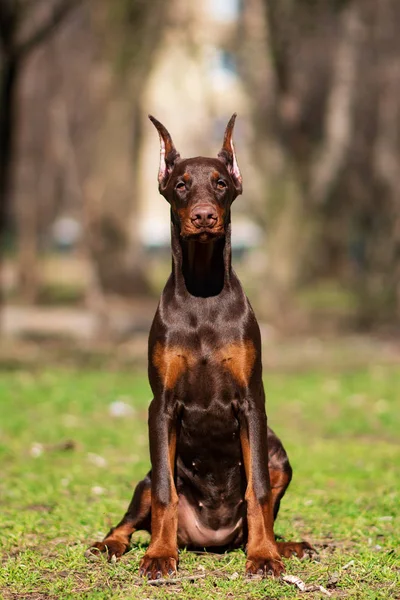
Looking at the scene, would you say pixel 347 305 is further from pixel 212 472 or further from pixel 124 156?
pixel 212 472

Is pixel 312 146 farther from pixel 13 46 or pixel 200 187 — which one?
pixel 200 187

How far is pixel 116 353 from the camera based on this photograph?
51.4 feet

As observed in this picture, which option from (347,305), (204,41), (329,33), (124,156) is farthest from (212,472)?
(329,33)

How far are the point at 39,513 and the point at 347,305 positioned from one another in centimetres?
1255

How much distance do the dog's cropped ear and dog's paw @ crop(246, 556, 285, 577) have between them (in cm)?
178

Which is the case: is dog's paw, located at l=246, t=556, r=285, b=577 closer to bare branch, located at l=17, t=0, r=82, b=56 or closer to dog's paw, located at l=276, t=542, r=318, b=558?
dog's paw, located at l=276, t=542, r=318, b=558

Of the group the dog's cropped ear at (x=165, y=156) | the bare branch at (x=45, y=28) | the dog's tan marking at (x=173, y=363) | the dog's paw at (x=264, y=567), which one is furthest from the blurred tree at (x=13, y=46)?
the dog's paw at (x=264, y=567)

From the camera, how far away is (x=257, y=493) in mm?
4797

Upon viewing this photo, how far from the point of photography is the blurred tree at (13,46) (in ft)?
51.6

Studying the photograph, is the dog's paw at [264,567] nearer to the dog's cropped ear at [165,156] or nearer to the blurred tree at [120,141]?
the dog's cropped ear at [165,156]

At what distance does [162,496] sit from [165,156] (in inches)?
63.4

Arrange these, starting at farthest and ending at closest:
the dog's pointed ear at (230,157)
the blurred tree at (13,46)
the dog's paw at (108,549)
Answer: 1. the blurred tree at (13,46)
2. the dog's pointed ear at (230,157)
3. the dog's paw at (108,549)

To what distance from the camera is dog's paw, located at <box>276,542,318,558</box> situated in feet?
16.6

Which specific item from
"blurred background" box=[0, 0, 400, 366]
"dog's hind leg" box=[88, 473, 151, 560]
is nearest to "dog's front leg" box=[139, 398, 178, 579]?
"dog's hind leg" box=[88, 473, 151, 560]
